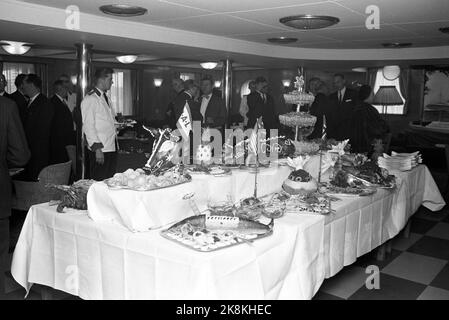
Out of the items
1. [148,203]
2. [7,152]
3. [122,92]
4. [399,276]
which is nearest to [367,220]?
[399,276]

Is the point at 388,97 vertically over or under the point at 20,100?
over

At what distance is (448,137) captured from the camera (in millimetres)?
6551

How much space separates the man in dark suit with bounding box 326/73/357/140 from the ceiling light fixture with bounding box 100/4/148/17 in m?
2.16

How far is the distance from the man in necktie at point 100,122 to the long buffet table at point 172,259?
4.67 feet

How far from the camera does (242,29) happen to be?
13.7 ft

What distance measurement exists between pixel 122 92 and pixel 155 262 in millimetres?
9719

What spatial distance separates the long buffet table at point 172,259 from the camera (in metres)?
1.68

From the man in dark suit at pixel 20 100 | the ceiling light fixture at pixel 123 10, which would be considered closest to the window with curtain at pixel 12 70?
the man in dark suit at pixel 20 100

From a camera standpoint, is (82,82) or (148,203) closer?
(148,203)

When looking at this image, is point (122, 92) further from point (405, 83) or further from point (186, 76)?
point (405, 83)

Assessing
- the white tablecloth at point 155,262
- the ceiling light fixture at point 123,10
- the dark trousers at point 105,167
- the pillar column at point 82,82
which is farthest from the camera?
the pillar column at point 82,82

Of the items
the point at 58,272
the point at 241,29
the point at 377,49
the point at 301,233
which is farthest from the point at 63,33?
the point at 377,49

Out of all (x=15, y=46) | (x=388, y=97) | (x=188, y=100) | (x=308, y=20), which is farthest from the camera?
(x=388, y=97)

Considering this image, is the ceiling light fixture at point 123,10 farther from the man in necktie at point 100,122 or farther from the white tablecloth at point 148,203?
the white tablecloth at point 148,203
